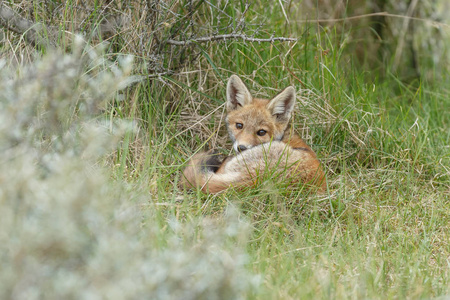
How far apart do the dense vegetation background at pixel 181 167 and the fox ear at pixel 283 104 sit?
250mm

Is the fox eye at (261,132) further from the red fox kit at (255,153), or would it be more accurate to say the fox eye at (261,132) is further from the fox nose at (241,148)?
the fox nose at (241,148)

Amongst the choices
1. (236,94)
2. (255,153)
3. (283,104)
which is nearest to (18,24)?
(236,94)

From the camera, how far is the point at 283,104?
4.82 meters

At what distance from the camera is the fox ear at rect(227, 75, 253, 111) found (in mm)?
4766

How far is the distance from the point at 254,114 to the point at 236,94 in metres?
0.26

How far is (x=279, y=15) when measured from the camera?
5633 millimetres

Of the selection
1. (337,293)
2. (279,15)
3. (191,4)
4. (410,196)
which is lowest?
(410,196)

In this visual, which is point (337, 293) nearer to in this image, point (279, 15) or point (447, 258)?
point (447, 258)

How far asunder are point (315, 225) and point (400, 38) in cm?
465

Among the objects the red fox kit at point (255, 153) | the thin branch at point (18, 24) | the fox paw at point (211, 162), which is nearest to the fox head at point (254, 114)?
the red fox kit at point (255, 153)

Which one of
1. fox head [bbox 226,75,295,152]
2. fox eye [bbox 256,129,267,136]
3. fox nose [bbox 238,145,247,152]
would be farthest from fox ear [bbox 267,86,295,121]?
fox nose [bbox 238,145,247,152]

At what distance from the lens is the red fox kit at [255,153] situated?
12.7 feet

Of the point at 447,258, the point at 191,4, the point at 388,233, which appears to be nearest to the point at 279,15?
the point at 191,4

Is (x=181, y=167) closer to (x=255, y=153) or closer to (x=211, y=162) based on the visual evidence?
(x=211, y=162)
